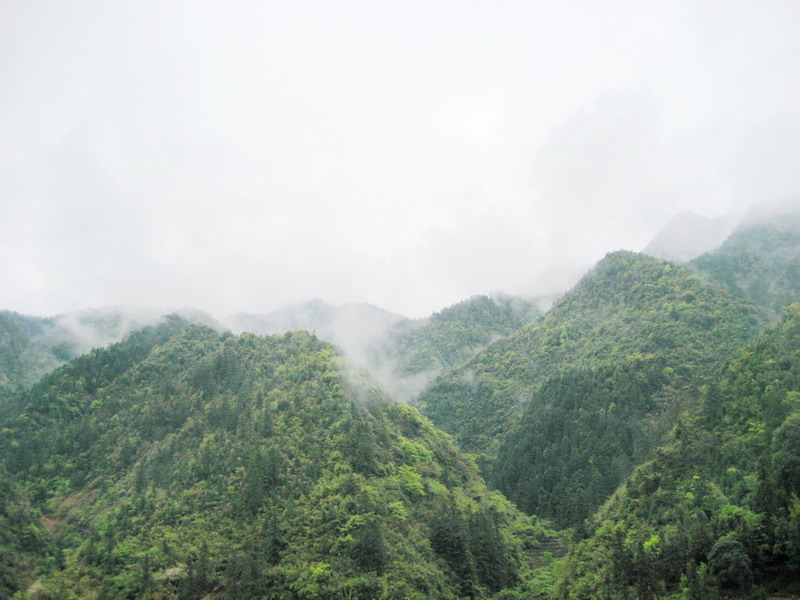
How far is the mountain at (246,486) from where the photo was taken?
57781 millimetres

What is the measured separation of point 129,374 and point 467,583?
70721mm

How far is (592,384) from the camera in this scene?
358 feet

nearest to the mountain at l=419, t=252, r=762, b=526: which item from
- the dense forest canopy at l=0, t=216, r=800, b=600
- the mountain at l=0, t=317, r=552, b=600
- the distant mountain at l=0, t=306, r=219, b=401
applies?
the dense forest canopy at l=0, t=216, r=800, b=600

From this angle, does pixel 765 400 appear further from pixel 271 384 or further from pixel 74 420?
pixel 74 420

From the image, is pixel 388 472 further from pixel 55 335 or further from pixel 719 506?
pixel 55 335

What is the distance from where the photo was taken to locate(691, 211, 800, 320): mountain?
12594cm

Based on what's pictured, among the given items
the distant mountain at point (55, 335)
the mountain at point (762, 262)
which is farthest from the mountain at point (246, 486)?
the mountain at point (762, 262)

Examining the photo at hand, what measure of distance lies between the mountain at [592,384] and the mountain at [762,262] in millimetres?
11685

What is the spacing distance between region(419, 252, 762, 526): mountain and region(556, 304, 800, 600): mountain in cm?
1418

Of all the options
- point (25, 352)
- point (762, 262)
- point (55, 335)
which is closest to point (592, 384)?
point (762, 262)

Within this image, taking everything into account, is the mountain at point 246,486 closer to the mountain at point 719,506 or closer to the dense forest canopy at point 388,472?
the dense forest canopy at point 388,472

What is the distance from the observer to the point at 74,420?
9138 cm

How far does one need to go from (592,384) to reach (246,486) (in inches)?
2771

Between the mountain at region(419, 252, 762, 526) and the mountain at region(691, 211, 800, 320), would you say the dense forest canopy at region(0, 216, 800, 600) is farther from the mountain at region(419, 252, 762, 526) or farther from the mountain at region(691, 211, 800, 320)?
the mountain at region(691, 211, 800, 320)
